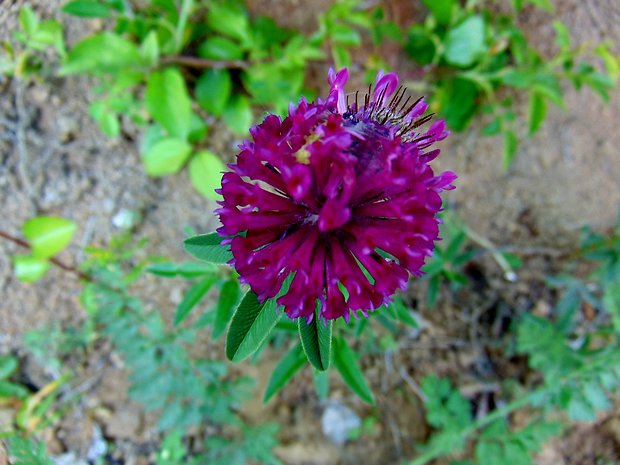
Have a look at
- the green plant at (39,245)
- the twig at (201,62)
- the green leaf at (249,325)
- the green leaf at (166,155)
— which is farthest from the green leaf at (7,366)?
the green leaf at (249,325)

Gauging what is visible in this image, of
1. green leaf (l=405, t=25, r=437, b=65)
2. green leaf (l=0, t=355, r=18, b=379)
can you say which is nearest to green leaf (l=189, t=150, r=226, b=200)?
green leaf (l=0, t=355, r=18, b=379)

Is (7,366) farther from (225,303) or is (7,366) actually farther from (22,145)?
(225,303)

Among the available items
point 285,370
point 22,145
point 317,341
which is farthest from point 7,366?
point 317,341

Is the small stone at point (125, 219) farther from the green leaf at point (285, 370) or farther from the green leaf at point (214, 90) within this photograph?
the green leaf at point (285, 370)

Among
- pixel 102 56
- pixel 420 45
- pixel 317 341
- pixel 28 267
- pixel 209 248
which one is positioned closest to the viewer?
pixel 317 341

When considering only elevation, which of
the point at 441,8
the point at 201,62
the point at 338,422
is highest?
the point at 441,8

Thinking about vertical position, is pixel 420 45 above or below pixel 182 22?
above

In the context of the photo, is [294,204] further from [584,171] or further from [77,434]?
[584,171]
